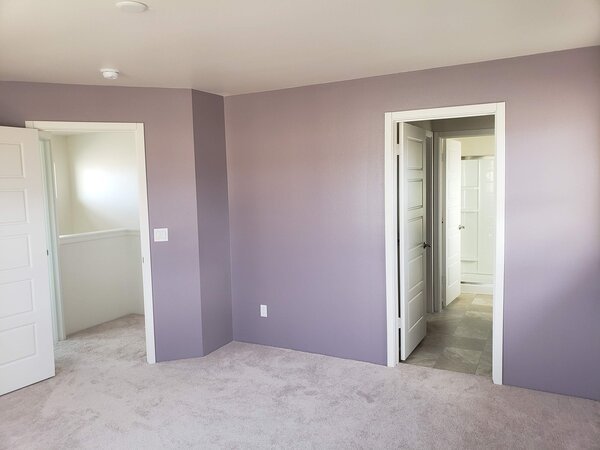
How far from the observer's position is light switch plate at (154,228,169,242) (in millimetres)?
4062

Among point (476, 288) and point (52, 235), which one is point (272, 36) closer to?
point (52, 235)

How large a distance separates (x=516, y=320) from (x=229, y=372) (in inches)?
88.7

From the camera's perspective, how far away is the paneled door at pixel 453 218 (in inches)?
225

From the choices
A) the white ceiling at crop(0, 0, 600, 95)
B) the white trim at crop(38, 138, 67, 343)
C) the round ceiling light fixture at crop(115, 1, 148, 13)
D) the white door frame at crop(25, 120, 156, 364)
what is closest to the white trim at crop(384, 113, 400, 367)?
the white ceiling at crop(0, 0, 600, 95)

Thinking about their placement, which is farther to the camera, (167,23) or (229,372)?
(229,372)

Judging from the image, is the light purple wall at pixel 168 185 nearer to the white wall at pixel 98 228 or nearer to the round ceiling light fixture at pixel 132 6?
the white wall at pixel 98 228

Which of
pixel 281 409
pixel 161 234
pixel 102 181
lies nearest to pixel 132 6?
pixel 161 234

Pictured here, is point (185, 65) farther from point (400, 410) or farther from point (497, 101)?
point (400, 410)

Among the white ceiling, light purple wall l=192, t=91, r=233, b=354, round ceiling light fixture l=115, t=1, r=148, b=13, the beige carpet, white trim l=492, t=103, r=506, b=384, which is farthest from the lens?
light purple wall l=192, t=91, r=233, b=354

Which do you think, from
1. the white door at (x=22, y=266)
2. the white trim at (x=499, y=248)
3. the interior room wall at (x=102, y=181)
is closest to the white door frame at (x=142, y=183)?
the white door at (x=22, y=266)

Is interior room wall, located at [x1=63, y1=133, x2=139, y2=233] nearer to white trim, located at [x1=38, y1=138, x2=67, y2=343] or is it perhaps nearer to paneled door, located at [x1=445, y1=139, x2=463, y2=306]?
white trim, located at [x1=38, y1=138, x2=67, y2=343]

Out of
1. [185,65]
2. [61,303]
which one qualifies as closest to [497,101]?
[185,65]

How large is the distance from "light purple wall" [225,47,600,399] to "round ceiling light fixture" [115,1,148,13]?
79.2 inches

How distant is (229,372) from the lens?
12.7 feet
